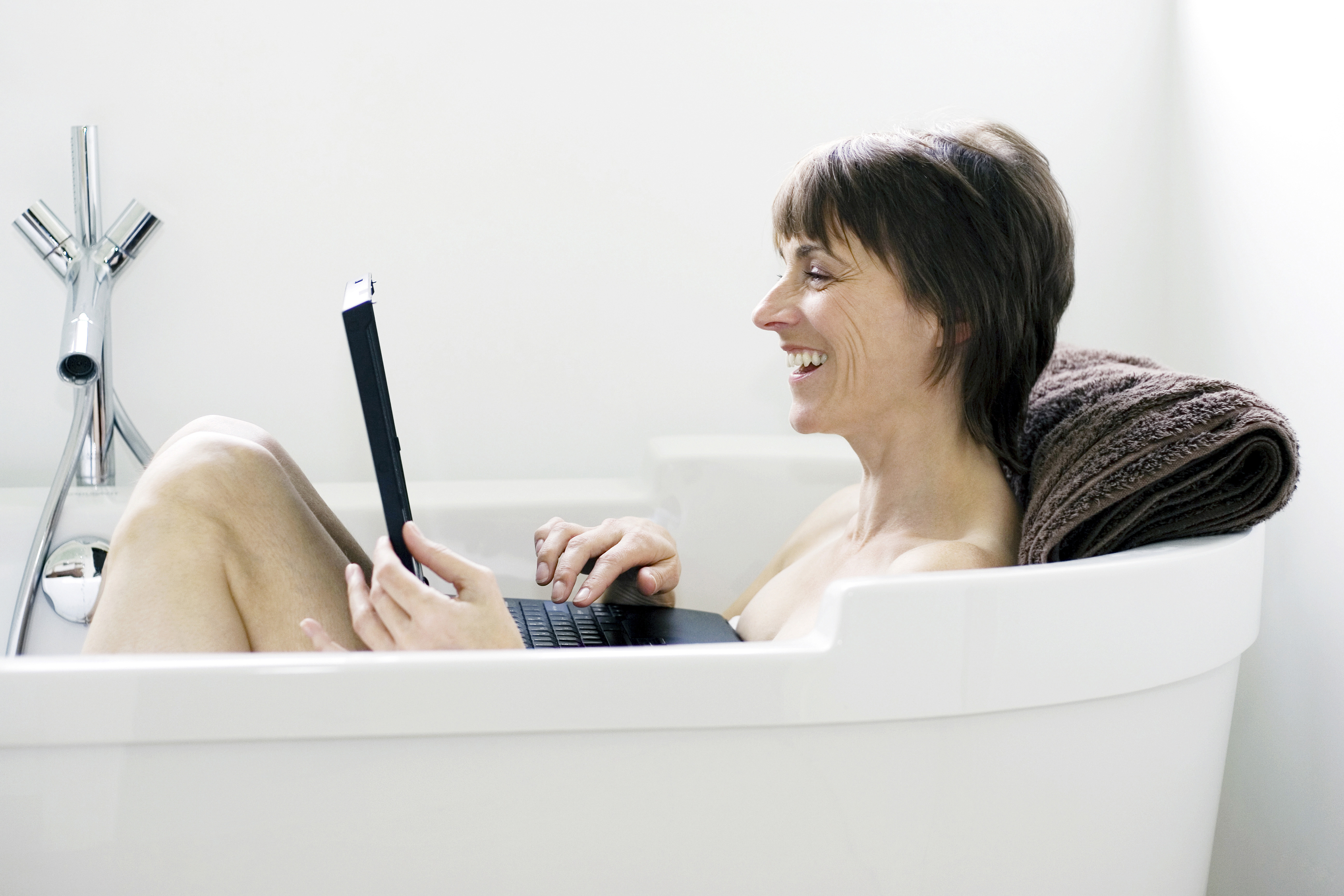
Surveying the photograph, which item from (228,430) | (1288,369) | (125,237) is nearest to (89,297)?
(125,237)

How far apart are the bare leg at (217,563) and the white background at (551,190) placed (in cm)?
63

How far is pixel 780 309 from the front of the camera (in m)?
1.17

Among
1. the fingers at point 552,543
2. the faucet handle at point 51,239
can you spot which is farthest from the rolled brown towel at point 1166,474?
the faucet handle at point 51,239

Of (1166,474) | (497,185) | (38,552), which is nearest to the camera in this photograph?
(1166,474)

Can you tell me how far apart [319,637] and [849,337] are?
1.91 feet

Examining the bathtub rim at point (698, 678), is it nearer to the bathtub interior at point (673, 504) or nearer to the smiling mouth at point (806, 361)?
the smiling mouth at point (806, 361)

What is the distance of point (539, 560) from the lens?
1250 mm

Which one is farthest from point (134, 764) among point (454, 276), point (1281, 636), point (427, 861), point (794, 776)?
point (1281, 636)

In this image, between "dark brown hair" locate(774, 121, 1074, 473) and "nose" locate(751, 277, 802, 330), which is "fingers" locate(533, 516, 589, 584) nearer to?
"nose" locate(751, 277, 802, 330)

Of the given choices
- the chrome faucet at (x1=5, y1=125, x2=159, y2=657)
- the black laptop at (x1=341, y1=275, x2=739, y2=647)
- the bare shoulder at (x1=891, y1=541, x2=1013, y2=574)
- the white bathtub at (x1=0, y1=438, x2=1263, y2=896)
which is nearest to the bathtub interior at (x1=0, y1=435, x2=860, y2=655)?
the chrome faucet at (x1=5, y1=125, x2=159, y2=657)

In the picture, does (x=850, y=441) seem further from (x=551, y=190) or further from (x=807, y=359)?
(x=551, y=190)

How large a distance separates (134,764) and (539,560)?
57cm

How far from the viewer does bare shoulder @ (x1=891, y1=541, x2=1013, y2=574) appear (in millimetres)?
959

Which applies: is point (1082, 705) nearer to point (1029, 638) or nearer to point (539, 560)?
point (1029, 638)
